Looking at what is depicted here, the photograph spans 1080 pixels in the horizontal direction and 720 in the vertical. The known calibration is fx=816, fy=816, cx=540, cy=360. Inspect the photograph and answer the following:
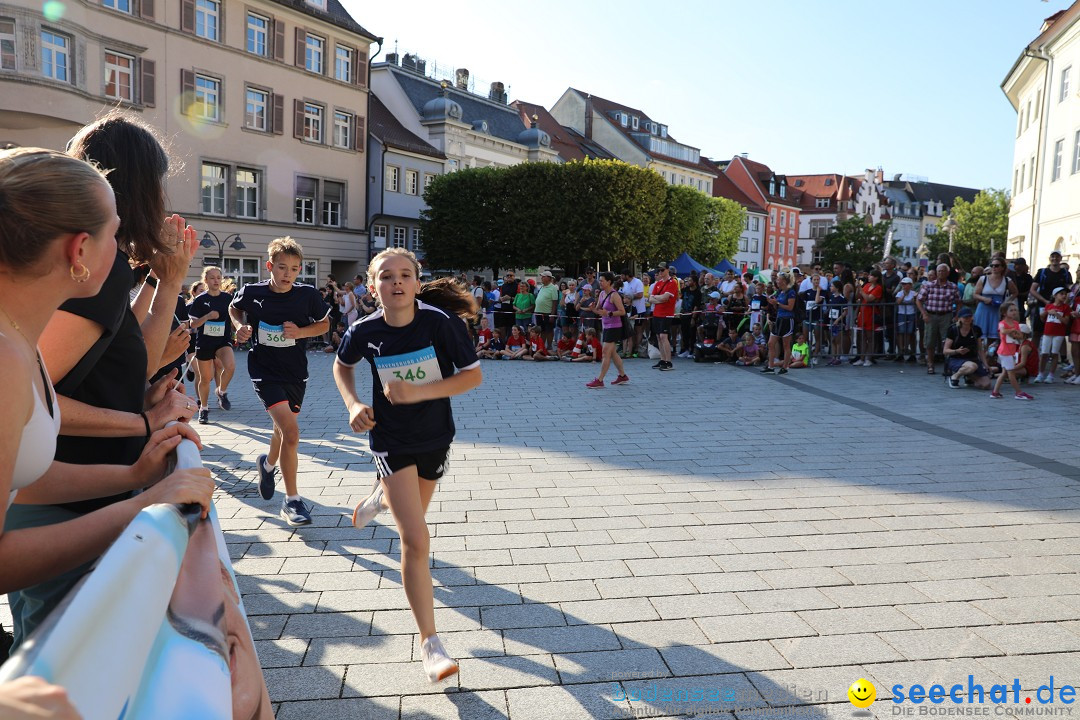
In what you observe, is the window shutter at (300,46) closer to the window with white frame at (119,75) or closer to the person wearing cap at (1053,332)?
the window with white frame at (119,75)

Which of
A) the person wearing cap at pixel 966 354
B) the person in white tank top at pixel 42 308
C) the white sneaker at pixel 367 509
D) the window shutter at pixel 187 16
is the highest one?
the window shutter at pixel 187 16

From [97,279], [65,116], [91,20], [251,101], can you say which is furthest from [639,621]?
[251,101]

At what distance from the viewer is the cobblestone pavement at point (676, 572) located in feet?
11.2

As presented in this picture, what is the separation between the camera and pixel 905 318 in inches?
671

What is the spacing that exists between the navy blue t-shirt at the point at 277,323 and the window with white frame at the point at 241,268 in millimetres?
29415

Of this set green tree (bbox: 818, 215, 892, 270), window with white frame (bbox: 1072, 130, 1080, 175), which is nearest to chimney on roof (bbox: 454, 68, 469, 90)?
window with white frame (bbox: 1072, 130, 1080, 175)

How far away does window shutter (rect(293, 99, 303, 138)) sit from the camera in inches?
1446

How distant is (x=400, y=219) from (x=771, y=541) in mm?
40506

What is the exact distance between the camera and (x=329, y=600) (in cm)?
430

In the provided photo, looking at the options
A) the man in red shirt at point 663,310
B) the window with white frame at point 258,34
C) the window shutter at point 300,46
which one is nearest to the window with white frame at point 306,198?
the window shutter at point 300,46

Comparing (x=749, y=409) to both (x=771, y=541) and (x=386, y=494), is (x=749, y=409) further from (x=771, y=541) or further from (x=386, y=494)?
(x=386, y=494)

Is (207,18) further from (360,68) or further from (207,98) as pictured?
(360,68)

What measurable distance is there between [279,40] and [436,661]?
37.4 meters

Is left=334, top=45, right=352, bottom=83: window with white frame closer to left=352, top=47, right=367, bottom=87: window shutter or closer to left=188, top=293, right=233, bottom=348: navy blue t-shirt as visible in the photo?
left=352, top=47, right=367, bottom=87: window shutter
